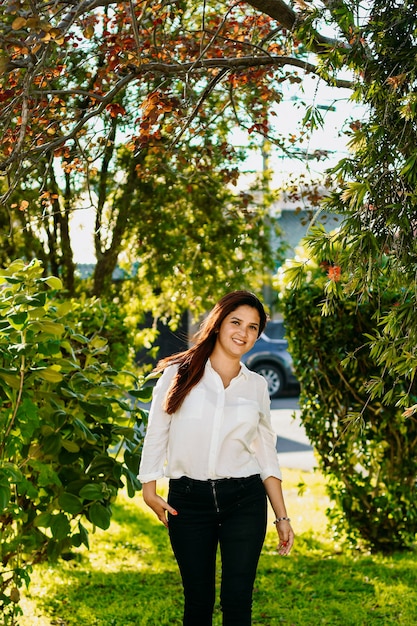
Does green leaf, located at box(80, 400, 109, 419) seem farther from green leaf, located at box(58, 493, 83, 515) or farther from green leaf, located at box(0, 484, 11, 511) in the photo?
green leaf, located at box(0, 484, 11, 511)

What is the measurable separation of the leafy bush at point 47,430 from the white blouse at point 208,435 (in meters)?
0.55

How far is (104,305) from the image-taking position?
7.04 metres

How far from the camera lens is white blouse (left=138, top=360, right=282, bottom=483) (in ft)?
11.4

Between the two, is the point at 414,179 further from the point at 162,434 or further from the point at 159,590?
the point at 159,590

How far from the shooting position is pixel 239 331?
12.0ft

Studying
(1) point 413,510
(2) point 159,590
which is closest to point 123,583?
(2) point 159,590

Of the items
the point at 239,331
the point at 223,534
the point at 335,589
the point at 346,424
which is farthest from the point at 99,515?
the point at 346,424

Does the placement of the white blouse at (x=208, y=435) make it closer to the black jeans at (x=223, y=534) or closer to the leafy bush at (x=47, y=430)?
the black jeans at (x=223, y=534)

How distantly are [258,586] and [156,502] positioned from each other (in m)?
2.55

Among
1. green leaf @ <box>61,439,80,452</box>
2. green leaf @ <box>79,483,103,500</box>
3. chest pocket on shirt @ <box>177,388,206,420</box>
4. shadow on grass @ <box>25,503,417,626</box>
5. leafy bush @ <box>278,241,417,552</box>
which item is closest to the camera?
chest pocket on shirt @ <box>177,388,206,420</box>

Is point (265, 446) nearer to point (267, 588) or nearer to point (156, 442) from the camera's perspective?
point (156, 442)

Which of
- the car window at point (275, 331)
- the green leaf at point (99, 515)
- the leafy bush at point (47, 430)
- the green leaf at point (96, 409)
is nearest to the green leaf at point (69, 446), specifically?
the leafy bush at point (47, 430)

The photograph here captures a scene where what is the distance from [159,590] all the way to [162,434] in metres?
2.42

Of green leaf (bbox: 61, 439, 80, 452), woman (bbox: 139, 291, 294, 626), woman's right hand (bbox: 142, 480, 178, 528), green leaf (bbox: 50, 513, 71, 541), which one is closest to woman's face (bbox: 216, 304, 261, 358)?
woman (bbox: 139, 291, 294, 626)
